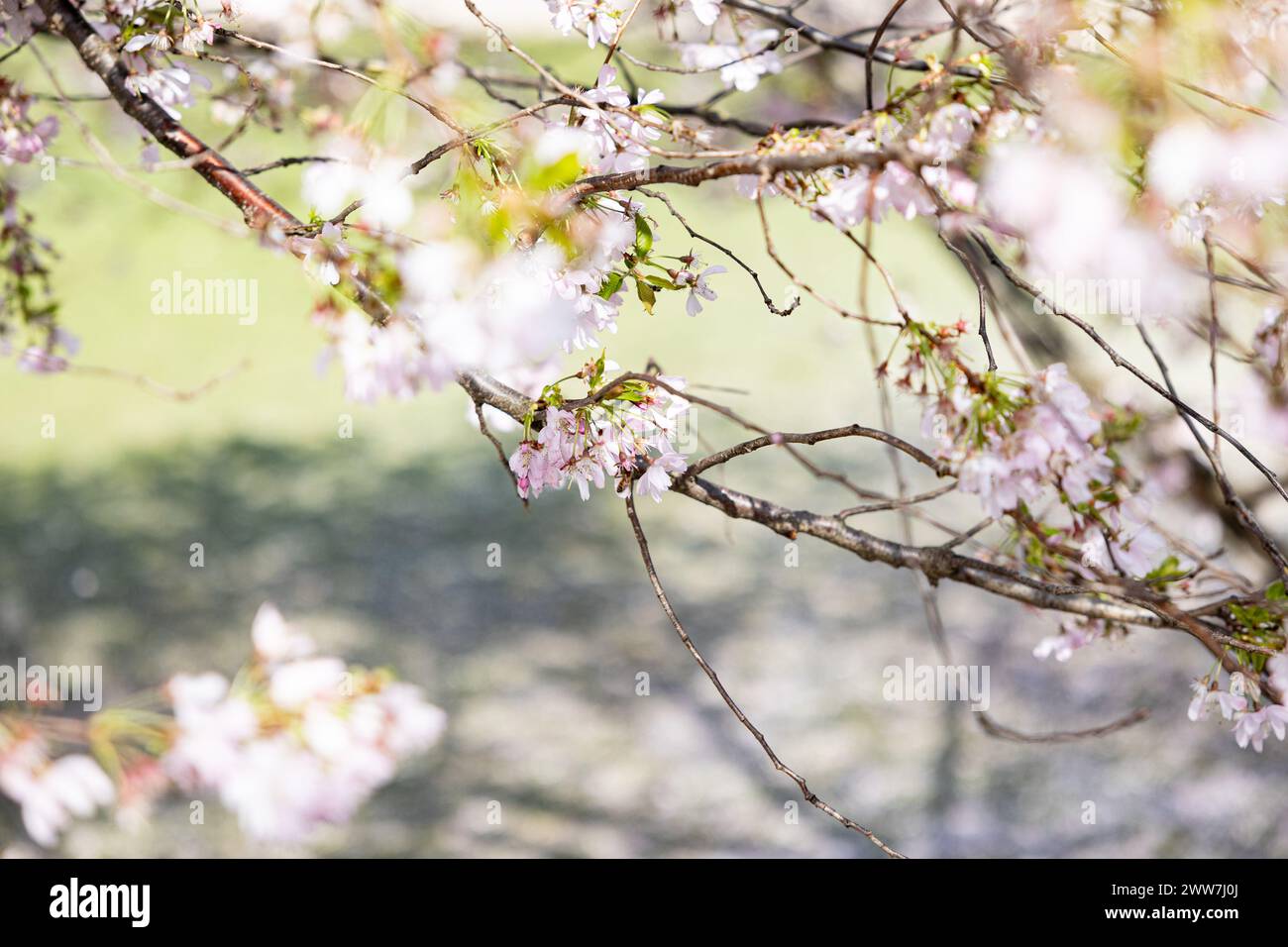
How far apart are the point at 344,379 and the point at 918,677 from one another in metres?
2.32

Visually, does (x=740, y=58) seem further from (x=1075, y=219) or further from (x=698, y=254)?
(x=1075, y=219)

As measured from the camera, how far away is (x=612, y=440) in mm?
975

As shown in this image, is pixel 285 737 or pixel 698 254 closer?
pixel 285 737

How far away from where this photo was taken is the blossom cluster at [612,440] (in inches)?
38.4

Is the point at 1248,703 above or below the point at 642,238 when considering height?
below

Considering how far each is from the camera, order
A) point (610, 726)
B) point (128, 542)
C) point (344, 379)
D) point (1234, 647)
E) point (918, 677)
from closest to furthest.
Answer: point (1234, 647), point (344, 379), point (610, 726), point (918, 677), point (128, 542)

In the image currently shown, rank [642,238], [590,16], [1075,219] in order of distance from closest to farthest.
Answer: [1075,219] → [642,238] → [590,16]

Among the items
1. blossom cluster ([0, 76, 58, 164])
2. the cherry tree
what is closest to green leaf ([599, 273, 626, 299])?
the cherry tree

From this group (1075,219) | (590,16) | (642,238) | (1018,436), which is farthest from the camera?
(590,16)

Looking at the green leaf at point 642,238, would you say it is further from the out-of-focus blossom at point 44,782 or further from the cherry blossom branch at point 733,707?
the out-of-focus blossom at point 44,782

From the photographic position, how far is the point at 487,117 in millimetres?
751

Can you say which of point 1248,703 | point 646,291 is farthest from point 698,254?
point 1248,703
